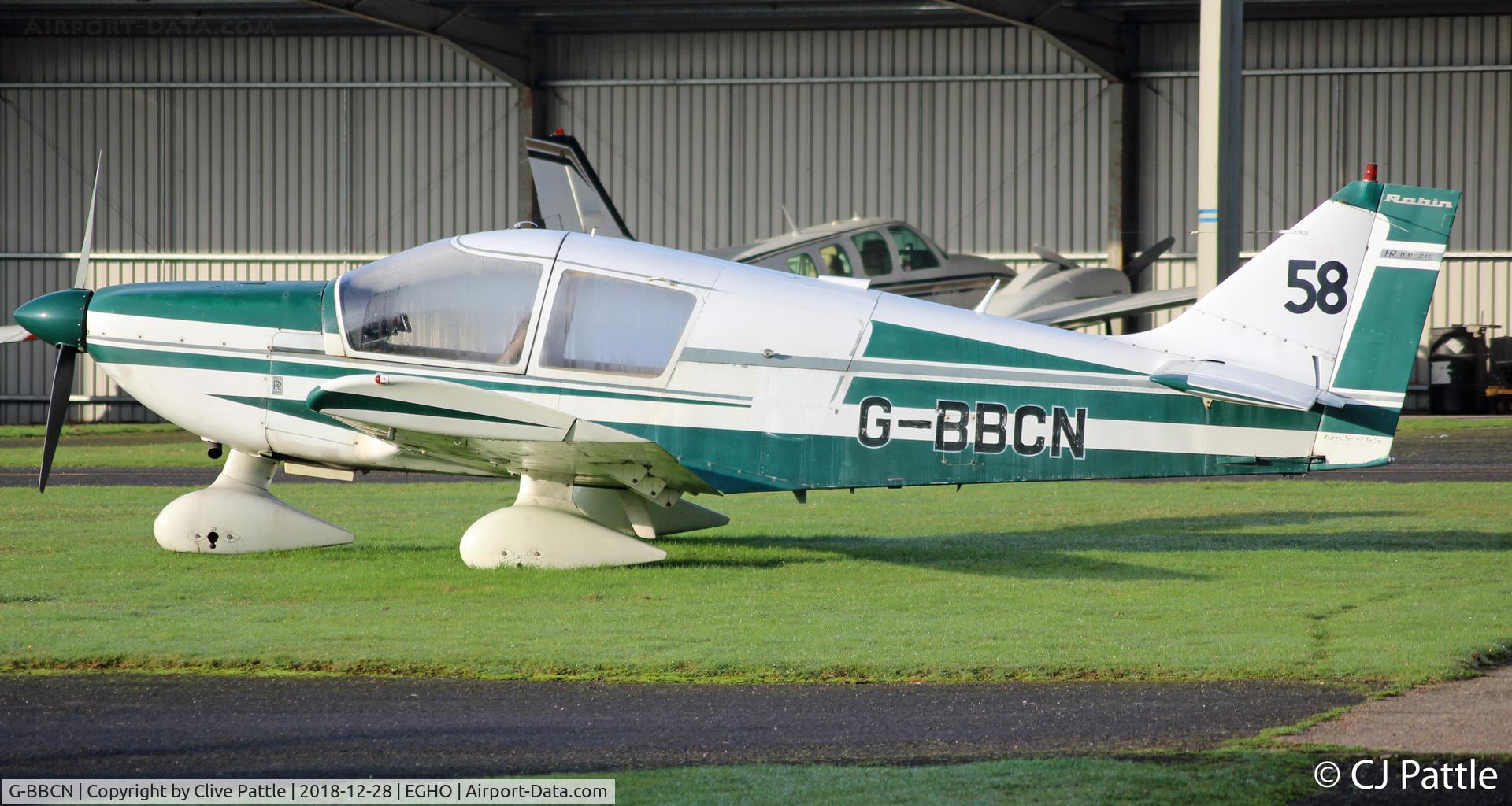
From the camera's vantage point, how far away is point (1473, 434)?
80.3ft

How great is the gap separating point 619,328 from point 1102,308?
15788 mm

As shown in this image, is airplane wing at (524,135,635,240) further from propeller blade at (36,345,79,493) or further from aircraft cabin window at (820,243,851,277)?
propeller blade at (36,345,79,493)

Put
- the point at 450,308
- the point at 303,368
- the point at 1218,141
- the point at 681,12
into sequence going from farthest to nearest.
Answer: the point at 681,12, the point at 1218,141, the point at 303,368, the point at 450,308

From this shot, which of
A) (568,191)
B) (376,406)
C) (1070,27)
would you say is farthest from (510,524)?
(1070,27)

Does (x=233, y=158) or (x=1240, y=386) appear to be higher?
(x=233, y=158)

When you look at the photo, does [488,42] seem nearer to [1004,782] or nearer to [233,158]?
[233,158]

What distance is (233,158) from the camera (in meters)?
35.0

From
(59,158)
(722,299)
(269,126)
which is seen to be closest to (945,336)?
(722,299)

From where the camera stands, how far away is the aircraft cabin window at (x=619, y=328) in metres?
9.93

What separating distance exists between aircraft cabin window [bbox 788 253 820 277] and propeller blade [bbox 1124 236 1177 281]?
715 cm

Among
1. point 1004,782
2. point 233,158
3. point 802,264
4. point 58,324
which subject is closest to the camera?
point 1004,782

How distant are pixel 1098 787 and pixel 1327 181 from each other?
28.7 meters

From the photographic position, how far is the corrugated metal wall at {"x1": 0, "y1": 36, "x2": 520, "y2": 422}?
113 ft

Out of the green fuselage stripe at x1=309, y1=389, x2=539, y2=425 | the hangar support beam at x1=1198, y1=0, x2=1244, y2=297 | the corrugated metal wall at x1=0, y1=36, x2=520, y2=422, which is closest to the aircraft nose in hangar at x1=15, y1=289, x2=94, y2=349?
the green fuselage stripe at x1=309, y1=389, x2=539, y2=425
